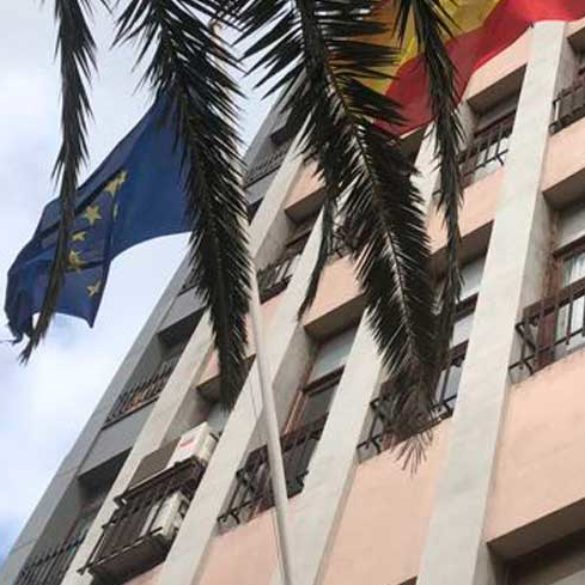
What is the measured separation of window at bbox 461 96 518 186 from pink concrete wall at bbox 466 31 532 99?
343 mm

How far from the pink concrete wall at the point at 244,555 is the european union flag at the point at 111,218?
2.27 m

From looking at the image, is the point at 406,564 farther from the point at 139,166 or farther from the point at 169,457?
the point at 169,457

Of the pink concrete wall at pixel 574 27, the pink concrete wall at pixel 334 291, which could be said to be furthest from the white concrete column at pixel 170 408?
the pink concrete wall at pixel 574 27

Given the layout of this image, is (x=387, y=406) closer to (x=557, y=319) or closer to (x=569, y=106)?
(x=557, y=319)

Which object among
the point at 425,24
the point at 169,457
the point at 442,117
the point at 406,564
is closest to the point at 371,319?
the point at 442,117

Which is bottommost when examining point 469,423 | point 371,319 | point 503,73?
point 371,319

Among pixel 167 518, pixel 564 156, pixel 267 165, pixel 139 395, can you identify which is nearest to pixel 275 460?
pixel 167 518

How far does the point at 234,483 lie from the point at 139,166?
10.9ft

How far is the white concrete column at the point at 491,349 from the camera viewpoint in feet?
30.3

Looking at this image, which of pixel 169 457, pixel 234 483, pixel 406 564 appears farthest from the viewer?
pixel 169 457

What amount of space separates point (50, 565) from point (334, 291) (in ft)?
15.2

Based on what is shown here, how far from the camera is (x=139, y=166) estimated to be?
1162 cm

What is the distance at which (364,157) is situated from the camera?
24.2 ft

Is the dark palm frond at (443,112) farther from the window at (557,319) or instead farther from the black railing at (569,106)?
the black railing at (569,106)
